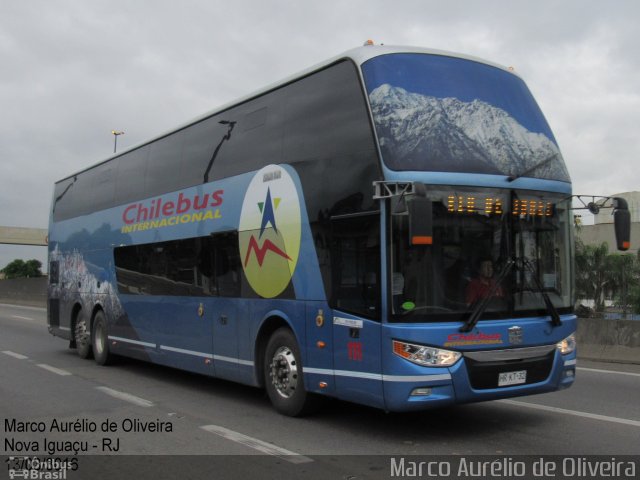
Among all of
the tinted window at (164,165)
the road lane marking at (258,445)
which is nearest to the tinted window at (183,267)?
the tinted window at (164,165)

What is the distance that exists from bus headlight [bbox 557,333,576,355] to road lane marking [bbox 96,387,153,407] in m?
5.46

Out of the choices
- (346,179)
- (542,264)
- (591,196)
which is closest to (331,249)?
(346,179)

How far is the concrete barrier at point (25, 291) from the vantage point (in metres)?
41.0

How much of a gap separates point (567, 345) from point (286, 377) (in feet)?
10.8

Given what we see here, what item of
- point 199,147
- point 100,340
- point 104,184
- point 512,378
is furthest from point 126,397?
point 512,378

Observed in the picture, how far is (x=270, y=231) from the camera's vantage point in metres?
8.52

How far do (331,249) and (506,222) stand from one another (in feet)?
6.23

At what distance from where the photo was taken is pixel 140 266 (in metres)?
12.1

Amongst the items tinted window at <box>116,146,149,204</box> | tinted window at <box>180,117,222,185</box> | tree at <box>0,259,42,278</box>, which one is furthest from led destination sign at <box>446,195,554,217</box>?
tree at <box>0,259,42,278</box>

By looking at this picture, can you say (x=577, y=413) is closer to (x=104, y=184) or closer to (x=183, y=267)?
(x=183, y=267)

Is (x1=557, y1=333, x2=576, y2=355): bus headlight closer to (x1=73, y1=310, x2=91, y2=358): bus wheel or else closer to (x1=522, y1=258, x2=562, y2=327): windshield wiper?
(x1=522, y1=258, x2=562, y2=327): windshield wiper

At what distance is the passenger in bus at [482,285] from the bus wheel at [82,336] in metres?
10.1

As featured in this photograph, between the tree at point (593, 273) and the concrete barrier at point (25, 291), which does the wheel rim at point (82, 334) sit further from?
the concrete barrier at point (25, 291)

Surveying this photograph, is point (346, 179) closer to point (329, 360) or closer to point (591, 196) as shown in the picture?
point (329, 360)
